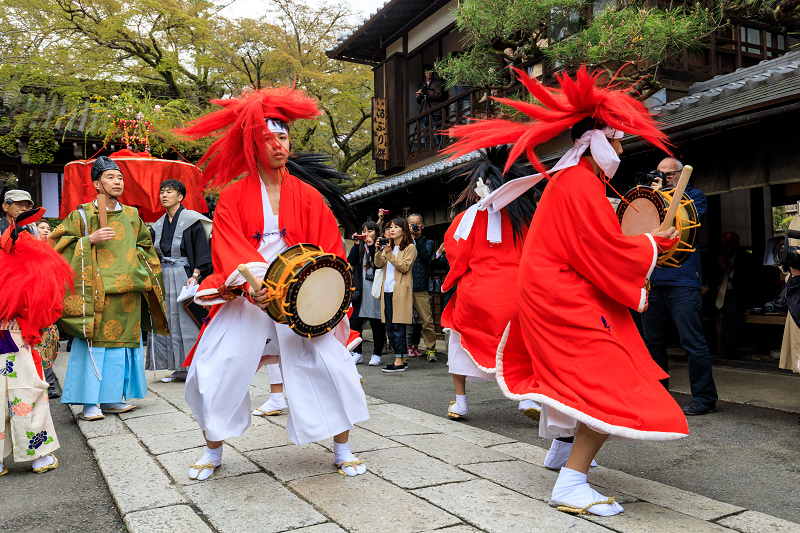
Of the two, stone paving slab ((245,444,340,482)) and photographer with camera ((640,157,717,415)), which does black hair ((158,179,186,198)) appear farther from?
photographer with camera ((640,157,717,415))

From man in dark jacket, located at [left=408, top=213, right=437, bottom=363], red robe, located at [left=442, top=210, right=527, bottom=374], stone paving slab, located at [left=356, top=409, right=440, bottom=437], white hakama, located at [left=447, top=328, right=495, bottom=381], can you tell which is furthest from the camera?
man in dark jacket, located at [left=408, top=213, right=437, bottom=363]

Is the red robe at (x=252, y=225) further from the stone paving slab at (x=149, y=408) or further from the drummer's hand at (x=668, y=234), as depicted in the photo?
the stone paving slab at (x=149, y=408)

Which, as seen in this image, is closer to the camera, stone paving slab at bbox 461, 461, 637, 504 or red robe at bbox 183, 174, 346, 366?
stone paving slab at bbox 461, 461, 637, 504

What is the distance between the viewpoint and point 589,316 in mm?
2838

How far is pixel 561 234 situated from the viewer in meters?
2.95

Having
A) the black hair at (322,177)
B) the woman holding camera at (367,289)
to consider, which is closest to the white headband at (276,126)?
the black hair at (322,177)

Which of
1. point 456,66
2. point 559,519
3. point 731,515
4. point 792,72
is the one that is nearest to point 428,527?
point 559,519

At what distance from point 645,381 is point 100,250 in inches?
165

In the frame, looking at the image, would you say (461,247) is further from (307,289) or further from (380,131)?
(380,131)

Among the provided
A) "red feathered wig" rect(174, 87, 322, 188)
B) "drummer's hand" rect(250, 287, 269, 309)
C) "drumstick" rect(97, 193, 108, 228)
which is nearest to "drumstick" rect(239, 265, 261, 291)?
"drummer's hand" rect(250, 287, 269, 309)

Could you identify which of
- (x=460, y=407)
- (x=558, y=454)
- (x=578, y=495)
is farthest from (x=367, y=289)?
(x=578, y=495)

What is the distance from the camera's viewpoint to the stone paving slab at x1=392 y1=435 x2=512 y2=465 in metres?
3.62

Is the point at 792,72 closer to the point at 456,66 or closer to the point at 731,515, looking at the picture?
the point at 456,66

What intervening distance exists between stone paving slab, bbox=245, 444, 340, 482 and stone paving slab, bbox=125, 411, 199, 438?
970mm
